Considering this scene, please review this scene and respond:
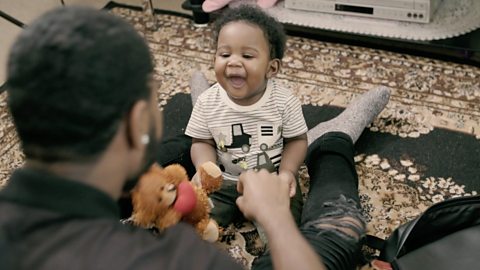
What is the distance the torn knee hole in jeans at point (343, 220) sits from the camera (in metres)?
1.27

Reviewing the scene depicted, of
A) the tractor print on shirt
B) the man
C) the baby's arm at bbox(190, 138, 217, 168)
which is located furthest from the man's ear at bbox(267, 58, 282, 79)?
the man

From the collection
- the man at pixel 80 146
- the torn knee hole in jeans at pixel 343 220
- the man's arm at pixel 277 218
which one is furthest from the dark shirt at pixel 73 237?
the torn knee hole in jeans at pixel 343 220

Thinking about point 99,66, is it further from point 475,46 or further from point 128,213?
point 475,46

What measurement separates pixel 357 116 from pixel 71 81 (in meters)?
1.14

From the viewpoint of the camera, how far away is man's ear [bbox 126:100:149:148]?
73cm

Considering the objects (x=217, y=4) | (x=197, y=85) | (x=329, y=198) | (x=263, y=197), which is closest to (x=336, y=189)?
(x=329, y=198)

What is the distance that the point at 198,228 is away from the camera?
129 centimetres

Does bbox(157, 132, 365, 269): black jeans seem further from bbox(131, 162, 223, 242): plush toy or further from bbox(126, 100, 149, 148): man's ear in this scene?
bbox(126, 100, 149, 148): man's ear

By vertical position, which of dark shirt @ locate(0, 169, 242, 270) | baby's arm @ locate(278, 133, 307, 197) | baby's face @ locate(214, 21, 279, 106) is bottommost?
baby's arm @ locate(278, 133, 307, 197)

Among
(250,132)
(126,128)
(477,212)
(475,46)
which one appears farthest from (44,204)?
(475,46)

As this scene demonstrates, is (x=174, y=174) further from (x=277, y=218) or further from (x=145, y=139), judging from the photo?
(x=145, y=139)

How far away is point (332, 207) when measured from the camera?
132 cm

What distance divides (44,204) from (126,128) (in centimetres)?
13

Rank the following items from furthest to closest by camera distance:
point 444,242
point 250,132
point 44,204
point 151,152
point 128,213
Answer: point 250,132, point 128,213, point 444,242, point 151,152, point 44,204
